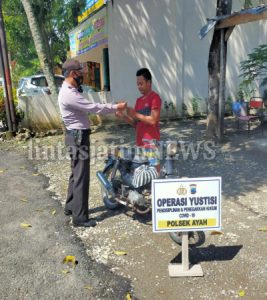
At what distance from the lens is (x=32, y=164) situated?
7199mm

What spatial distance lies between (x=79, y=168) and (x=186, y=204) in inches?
58.4

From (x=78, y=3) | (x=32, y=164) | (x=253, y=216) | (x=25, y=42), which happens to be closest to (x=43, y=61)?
(x=32, y=164)

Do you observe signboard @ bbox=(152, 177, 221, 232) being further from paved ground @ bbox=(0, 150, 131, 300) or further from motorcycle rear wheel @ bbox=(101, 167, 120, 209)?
motorcycle rear wheel @ bbox=(101, 167, 120, 209)

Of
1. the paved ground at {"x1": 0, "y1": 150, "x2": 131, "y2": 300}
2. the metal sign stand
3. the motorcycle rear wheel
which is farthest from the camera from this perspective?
the motorcycle rear wheel

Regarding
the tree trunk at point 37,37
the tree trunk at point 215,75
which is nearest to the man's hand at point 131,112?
the tree trunk at point 215,75

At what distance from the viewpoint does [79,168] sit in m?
4.10

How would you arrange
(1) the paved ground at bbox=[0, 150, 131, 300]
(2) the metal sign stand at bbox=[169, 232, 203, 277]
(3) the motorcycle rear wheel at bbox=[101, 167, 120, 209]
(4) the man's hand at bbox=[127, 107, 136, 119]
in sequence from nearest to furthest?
(1) the paved ground at bbox=[0, 150, 131, 300], (2) the metal sign stand at bbox=[169, 232, 203, 277], (4) the man's hand at bbox=[127, 107, 136, 119], (3) the motorcycle rear wheel at bbox=[101, 167, 120, 209]

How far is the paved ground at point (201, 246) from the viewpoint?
308 cm

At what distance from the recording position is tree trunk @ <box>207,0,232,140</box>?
8.11m

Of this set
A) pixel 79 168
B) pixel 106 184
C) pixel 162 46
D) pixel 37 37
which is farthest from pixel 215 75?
pixel 79 168

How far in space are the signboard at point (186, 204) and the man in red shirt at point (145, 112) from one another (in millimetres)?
1088

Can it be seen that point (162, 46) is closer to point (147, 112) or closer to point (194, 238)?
point (147, 112)

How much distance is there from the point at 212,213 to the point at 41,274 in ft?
5.58

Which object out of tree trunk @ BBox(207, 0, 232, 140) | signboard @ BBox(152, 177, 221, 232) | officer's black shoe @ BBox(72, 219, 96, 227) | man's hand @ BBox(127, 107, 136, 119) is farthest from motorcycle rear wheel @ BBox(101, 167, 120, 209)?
tree trunk @ BBox(207, 0, 232, 140)
